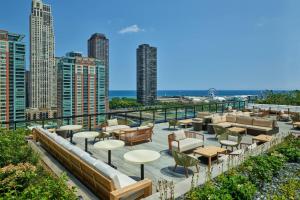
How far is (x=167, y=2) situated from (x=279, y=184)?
12.5m

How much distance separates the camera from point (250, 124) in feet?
32.3

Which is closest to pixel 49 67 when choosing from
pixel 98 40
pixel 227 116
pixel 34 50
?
pixel 34 50

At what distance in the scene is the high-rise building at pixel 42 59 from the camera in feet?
307

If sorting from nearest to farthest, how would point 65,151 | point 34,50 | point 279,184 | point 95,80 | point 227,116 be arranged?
1. point 279,184
2. point 65,151
3. point 227,116
4. point 95,80
5. point 34,50

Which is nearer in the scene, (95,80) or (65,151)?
(65,151)

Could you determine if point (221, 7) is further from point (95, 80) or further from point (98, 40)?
point (98, 40)

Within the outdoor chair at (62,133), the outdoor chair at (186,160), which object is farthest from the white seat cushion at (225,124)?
the outdoor chair at (62,133)

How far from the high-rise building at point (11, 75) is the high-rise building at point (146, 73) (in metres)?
62.2

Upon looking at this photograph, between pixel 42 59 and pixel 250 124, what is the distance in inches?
4300

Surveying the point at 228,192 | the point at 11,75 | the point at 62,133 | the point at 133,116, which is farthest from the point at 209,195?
the point at 11,75

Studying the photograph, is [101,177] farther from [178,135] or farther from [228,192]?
[178,135]

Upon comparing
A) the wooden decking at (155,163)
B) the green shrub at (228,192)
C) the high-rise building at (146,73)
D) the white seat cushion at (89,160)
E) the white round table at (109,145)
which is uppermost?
the high-rise building at (146,73)

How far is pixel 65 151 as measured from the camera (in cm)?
501

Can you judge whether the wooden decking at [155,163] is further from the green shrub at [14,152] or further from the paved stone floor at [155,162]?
the green shrub at [14,152]
